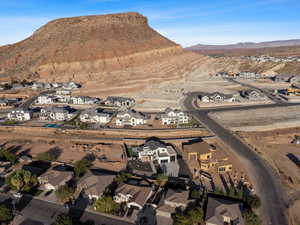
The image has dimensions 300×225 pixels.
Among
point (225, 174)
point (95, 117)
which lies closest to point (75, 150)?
point (95, 117)

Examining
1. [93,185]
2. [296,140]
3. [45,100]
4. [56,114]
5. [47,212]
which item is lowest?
[47,212]

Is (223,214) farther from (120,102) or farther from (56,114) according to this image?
(120,102)

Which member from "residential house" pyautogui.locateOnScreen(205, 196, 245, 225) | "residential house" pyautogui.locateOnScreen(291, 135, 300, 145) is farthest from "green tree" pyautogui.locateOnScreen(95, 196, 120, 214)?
"residential house" pyautogui.locateOnScreen(291, 135, 300, 145)

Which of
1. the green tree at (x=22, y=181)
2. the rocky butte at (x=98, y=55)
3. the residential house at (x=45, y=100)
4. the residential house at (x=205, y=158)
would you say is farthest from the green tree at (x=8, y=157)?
the rocky butte at (x=98, y=55)

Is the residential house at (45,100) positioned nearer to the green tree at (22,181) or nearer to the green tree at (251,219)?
the green tree at (22,181)

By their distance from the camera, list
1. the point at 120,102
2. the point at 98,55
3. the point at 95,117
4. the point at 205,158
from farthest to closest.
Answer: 1. the point at 98,55
2. the point at 120,102
3. the point at 95,117
4. the point at 205,158

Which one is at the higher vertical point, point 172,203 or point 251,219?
point 172,203
